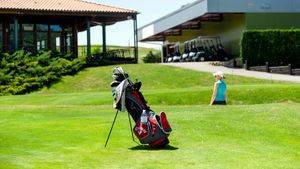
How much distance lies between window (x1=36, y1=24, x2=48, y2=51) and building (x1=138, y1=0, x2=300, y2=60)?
10.5m

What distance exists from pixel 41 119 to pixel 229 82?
1831 cm

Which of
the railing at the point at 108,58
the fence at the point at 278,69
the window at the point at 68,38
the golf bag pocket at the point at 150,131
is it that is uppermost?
the window at the point at 68,38

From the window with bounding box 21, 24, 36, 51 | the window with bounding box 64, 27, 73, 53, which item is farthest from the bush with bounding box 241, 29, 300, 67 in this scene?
the window with bounding box 21, 24, 36, 51

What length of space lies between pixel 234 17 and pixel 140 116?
39.9 m

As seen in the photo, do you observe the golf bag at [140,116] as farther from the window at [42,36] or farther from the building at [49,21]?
the window at [42,36]

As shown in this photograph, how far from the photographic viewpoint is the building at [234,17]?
47.2 metres

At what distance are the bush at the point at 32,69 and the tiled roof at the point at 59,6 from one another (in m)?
3.30

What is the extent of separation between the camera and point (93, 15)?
146ft

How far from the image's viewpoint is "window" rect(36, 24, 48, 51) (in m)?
46.6

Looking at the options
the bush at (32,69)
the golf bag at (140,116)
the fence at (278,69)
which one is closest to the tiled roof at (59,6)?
the bush at (32,69)

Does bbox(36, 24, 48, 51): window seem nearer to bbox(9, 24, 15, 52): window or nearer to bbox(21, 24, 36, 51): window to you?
bbox(21, 24, 36, 51): window

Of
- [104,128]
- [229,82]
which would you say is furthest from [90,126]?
[229,82]

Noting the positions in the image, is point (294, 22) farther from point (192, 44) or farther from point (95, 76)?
point (95, 76)

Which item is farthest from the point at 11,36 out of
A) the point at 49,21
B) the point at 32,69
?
the point at 32,69
